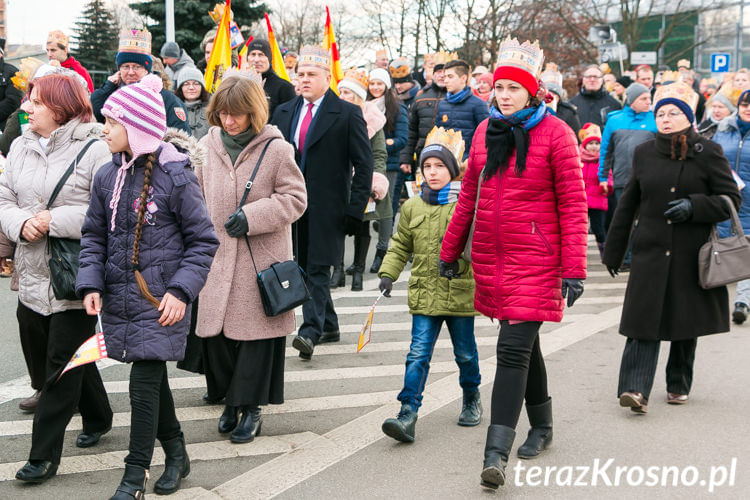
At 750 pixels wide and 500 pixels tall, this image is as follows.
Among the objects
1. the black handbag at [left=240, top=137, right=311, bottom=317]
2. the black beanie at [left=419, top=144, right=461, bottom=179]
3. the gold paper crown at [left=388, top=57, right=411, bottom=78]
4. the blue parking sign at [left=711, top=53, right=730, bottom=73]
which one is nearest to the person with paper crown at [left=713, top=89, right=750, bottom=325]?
the black beanie at [left=419, top=144, right=461, bottom=179]

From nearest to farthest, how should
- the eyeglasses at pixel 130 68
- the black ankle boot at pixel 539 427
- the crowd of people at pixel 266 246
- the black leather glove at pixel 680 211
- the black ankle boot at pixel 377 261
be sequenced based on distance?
1. the crowd of people at pixel 266 246
2. the black ankle boot at pixel 539 427
3. the black leather glove at pixel 680 211
4. the eyeglasses at pixel 130 68
5. the black ankle boot at pixel 377 261

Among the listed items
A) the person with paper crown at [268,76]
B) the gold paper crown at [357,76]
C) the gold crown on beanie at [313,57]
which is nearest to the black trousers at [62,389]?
the gold crown on beanie at [313,57]

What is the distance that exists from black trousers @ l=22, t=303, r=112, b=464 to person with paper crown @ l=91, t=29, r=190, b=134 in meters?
3.27

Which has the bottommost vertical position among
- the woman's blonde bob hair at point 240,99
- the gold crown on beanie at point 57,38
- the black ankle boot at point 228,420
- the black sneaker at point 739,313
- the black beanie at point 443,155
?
the black ankle boot at point 228,420

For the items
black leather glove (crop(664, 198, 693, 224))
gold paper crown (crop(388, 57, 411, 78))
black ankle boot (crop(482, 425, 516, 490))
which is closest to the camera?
black ankle boot (crop(482, 425, 516, 490))

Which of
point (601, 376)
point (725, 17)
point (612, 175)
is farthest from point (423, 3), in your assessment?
point (601, 376)

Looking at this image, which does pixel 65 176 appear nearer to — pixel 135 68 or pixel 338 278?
pixel 135 68

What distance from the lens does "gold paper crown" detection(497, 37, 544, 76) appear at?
4.49 m

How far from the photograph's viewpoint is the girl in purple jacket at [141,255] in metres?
4.05

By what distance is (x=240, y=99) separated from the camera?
16.4ft

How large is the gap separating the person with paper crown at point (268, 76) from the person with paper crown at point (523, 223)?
505 centimetres

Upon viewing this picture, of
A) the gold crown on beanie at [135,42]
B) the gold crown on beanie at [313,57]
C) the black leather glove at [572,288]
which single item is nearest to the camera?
→ the black leather glove at [572,288]

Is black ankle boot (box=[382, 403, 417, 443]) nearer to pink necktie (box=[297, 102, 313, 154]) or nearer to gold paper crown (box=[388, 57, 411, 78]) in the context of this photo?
pink necktie (box=[297, 102, 313, 154])

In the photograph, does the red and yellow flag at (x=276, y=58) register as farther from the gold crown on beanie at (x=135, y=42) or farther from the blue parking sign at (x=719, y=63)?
the blue parking sign at (x=719, y=63)
